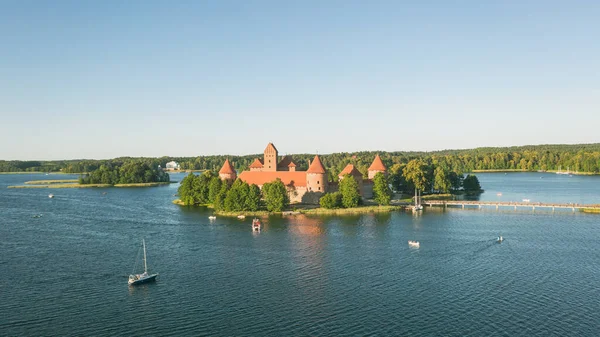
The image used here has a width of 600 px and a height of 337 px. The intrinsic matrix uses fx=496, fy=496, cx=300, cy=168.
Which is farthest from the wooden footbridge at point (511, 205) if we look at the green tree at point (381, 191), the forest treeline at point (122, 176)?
the forest treeline at point (122, 176)

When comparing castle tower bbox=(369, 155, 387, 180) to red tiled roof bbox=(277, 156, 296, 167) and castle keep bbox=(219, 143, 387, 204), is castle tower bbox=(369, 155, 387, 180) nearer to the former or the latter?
castle keep bbox=(219, 143, 387, 204)

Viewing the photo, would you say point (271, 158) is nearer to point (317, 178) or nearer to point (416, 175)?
point (317, 178)

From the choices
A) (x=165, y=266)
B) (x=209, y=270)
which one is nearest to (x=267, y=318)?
(x=209, y=270)

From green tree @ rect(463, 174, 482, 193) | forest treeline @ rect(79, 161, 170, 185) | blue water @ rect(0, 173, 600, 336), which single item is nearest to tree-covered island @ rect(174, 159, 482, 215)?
blue water @ rect(0, 173, 600, 336)

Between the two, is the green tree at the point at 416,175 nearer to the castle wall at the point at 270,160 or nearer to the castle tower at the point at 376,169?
the castle tower at the point at 376,169

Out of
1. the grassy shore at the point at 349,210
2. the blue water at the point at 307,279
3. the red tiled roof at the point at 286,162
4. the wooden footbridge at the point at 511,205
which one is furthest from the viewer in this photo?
the red tiled roof at the point at 286,162

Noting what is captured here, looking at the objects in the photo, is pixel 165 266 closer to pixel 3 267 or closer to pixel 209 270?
pixel 209 270
